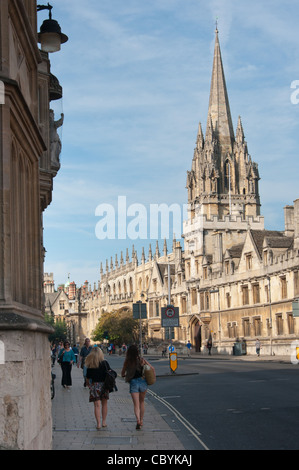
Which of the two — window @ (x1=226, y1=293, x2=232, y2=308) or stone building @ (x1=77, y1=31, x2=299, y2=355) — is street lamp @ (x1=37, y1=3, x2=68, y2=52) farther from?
window @ (x1=226, y1=293, x2=232, y2=308)

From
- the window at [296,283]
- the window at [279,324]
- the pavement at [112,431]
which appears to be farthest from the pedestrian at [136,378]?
the window at [279,324]

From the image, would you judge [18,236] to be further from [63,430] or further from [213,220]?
[213,220]

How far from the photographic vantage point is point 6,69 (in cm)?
637

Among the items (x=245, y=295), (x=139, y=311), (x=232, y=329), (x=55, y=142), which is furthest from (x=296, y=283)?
(x=55, y=142)

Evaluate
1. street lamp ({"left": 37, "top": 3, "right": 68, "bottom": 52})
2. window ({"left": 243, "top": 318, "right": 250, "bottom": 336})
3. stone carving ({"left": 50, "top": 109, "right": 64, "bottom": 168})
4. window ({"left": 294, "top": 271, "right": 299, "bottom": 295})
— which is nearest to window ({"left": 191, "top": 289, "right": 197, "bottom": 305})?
window ({"left": 243, "top": 318, "right": 250, "bottom": 336})

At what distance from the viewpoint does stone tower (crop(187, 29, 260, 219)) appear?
3853 inches

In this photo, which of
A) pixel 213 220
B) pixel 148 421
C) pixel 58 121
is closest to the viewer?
pixel 148 421

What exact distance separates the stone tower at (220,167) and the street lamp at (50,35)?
279 feet

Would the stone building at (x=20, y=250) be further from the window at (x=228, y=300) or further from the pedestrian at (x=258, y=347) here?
the window at (x=228, y=300)

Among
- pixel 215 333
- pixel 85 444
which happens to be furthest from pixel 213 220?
pixel 85 444

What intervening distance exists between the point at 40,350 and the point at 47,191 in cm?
793

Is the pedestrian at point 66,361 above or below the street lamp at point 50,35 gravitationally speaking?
below

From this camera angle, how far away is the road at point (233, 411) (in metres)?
10.8
